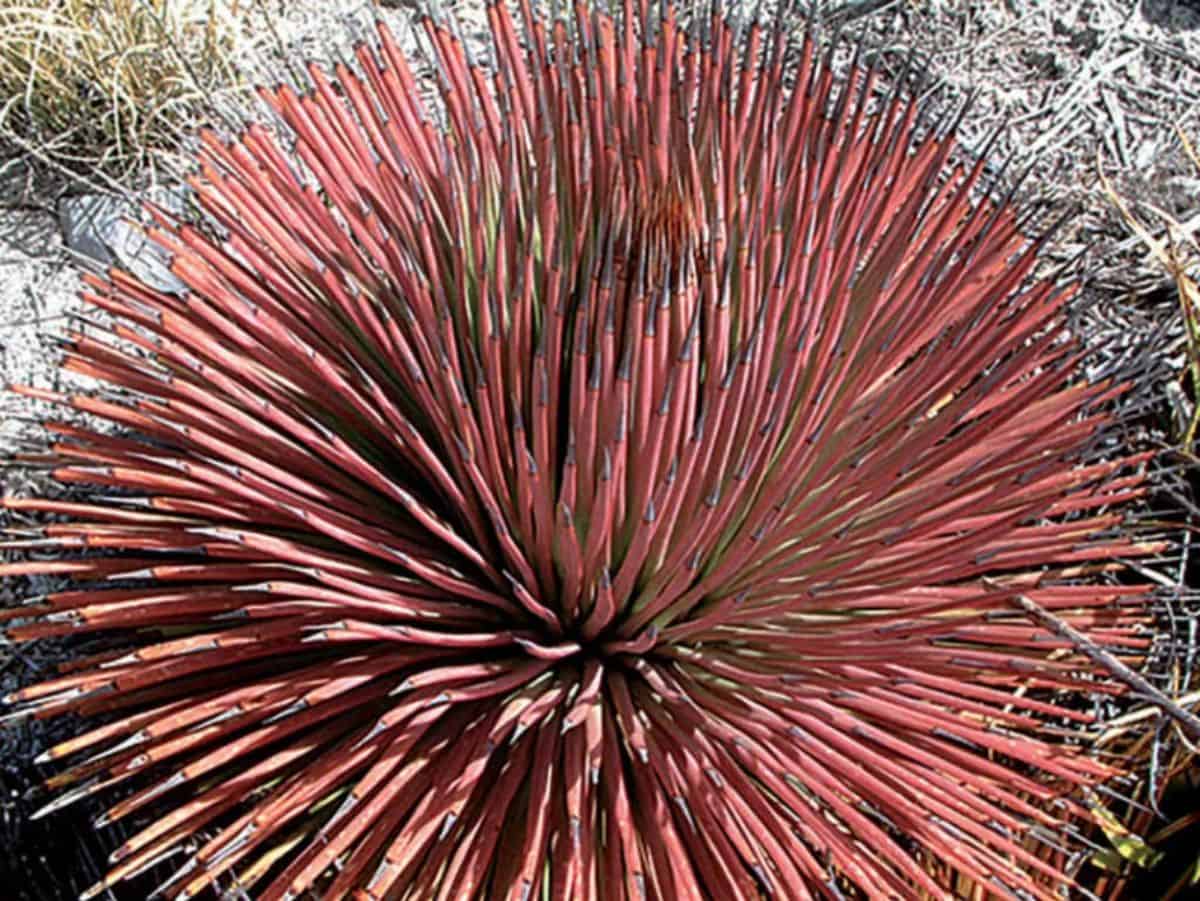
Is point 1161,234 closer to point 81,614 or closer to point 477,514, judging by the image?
point 477,514

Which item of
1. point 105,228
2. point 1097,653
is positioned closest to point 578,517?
point 1097,653

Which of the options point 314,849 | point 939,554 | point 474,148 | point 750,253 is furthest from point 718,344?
point 314,849

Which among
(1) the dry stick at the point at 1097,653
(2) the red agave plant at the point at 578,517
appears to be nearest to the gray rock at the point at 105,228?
(2) the red agave plant at the point at 578,517

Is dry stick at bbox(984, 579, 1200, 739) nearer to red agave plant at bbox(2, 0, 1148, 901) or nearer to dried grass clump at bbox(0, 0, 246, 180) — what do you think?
red agave plant at bbox(2, 0, 1148, 901)

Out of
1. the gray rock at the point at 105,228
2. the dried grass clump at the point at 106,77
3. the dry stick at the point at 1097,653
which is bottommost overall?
the dry stick at the point at 1097,653

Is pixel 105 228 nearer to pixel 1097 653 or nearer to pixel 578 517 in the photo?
pixel 578 517

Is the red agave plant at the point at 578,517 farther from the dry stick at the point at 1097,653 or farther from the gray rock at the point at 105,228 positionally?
the gray rock at the point at 105,228
